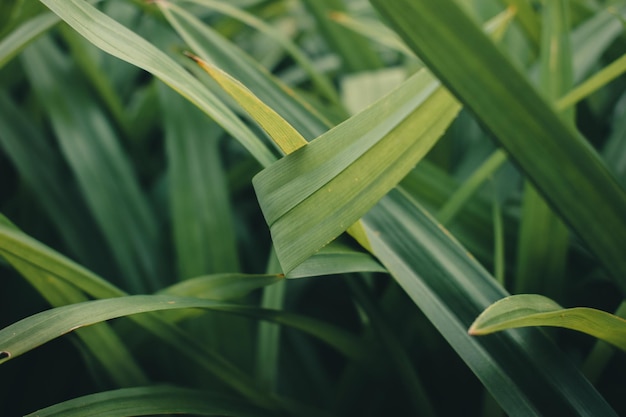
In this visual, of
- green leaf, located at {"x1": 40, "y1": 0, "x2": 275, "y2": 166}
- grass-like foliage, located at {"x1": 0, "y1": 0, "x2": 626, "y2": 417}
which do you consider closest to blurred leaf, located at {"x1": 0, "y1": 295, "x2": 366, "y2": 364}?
grass-like foliage, located at {"x1": 0, "y1": 0, "x2": 626, "y2": 417}

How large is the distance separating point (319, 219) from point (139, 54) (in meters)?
0.15

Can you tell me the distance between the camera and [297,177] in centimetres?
30

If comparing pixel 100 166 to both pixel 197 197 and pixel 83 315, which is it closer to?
pixel 197 197

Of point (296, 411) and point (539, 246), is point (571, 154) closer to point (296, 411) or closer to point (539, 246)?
point (539, 246)

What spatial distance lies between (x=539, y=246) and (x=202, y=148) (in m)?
0.34

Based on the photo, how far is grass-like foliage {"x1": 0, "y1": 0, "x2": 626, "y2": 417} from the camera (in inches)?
11.7

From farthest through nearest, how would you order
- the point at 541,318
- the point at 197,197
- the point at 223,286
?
the point at 197,197 < the point at 223,286 < the point at 541,318

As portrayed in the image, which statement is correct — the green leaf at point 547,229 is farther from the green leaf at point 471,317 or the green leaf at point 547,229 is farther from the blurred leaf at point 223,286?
the blurred leaf at point 223,286

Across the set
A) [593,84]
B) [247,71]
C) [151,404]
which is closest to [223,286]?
[151,404]

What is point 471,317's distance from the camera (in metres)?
0.35

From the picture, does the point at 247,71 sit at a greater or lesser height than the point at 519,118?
greater

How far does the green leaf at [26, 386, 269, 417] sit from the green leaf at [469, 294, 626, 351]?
198 mm

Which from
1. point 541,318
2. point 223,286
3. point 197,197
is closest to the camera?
point 541,318

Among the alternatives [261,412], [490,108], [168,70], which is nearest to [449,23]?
[490,108]
